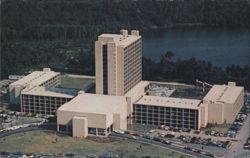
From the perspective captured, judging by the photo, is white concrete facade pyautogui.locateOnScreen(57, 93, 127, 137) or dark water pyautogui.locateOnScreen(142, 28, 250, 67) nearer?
white concrete facade pyautogui.locateOnScreen(57, 93, 127, 137)

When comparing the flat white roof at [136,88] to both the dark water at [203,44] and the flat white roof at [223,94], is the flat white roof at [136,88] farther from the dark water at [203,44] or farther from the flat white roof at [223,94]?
the dark water at [203,44]

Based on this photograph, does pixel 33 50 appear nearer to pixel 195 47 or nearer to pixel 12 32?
pixel 12 32

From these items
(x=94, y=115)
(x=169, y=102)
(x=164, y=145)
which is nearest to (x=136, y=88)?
(x=169, y=102)

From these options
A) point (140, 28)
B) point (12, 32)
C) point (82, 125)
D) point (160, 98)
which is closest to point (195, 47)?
point (140, 28)

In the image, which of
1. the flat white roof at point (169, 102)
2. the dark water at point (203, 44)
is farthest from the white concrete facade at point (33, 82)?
the dark water at point (203, 44)

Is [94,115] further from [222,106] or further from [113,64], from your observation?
[222,106]

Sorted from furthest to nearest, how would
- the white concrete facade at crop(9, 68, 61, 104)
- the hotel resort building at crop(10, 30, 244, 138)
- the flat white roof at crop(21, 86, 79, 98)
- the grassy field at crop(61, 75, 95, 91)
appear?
the grassy field at crop(61, 75, 95, 91) → the white concrete facade at crop(9, 68, 61, 104) → the flat white roof at crop(21, 86, 79, 98) → the hotel resort building at crop(10, 30, 244, 138)

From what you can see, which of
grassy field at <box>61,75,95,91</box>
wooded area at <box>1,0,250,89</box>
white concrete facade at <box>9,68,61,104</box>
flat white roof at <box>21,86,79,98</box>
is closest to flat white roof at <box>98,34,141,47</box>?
flat white roof at <box>21,86,79,98</box>

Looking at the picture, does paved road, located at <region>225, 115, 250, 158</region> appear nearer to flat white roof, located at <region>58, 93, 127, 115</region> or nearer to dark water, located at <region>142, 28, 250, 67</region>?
flat white roof, located at <region>58, 93, 127, 115</region>
